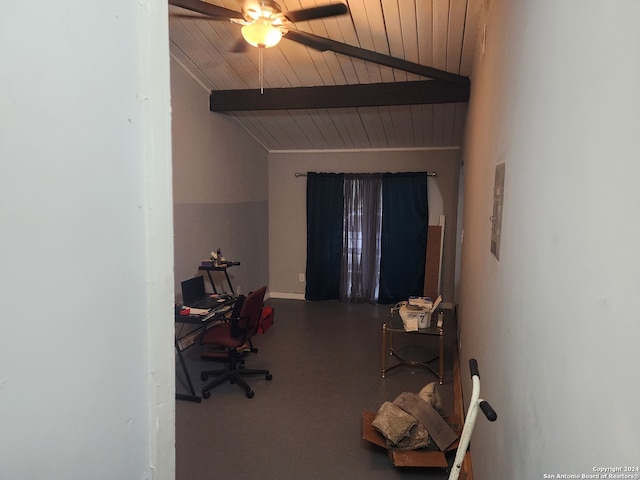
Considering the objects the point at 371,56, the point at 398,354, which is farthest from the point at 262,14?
the point at 398,354

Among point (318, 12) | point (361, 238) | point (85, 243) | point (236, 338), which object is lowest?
point (236, 338)

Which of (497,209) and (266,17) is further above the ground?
(266,17)

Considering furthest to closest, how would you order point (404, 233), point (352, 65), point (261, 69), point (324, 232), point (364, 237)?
point (324, 232)
point (364, 237)
point (404, 233)
point (261, 69)
point (352, 65)

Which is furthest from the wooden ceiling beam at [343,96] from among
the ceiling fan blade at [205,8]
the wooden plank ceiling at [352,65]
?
the ceiling fan blade at [205,8]

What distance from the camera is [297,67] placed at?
3.75 m

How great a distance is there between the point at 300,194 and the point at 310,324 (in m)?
2.09

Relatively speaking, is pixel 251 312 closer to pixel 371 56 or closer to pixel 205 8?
pixel 205 8

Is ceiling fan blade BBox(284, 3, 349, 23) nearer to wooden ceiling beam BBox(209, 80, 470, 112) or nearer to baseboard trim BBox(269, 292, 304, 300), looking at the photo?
wooden ceiling beam BBox(209, 80, 470, 112)

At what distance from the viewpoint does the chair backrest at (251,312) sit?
320 centimetres

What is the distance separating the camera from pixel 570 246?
0.73 metres

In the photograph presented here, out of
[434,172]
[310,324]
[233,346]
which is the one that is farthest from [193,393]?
[434,172]

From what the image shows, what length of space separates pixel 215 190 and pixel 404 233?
269 cm

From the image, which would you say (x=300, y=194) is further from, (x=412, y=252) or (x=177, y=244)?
(x=177, y=244)

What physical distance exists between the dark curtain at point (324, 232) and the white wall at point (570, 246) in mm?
4547
